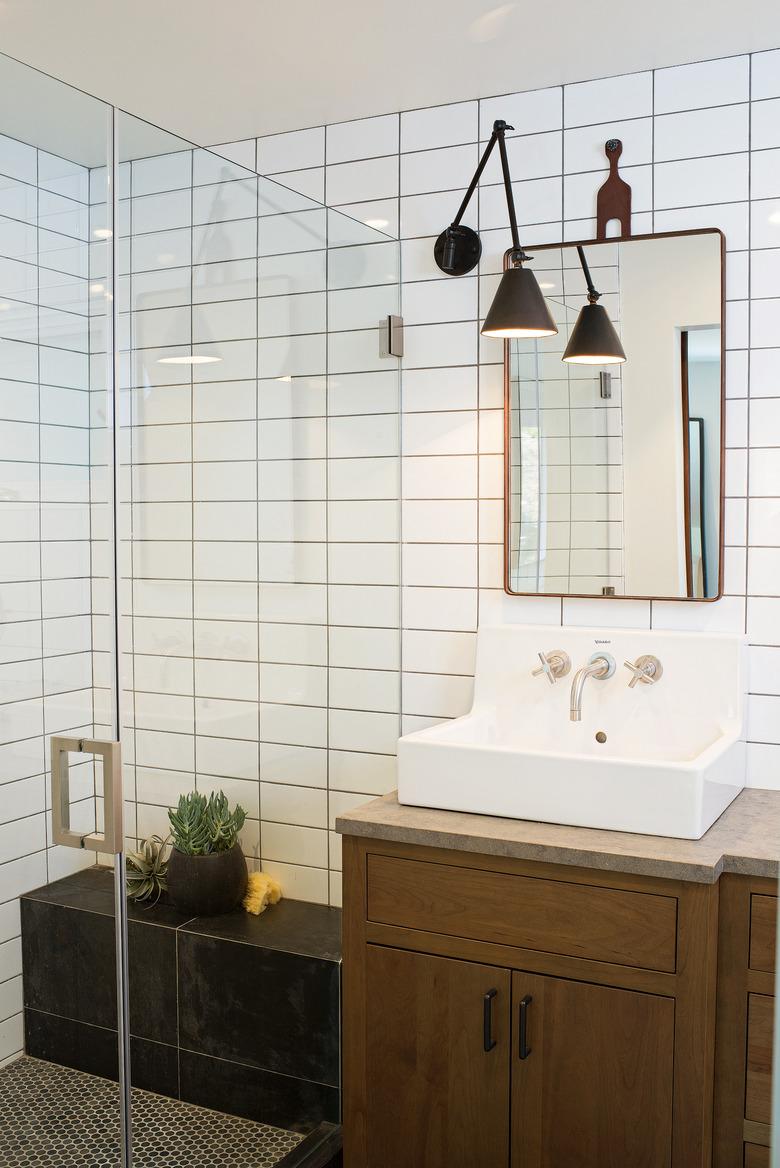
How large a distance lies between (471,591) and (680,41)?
1.29 meters

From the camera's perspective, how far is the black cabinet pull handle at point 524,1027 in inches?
73.4

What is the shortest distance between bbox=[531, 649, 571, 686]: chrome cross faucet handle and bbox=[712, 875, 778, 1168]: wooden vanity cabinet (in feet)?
2.14

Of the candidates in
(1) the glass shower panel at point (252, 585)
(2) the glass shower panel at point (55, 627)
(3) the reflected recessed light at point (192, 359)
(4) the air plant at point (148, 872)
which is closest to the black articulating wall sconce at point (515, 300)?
(1) the glass shower panel at point (252, 585)

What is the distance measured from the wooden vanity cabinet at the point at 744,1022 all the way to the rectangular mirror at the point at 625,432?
70cm

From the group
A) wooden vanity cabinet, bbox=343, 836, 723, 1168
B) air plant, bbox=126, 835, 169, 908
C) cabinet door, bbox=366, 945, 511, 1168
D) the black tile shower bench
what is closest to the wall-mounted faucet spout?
wooden vanity cabinet, bbox=343, 836, 723, 1168

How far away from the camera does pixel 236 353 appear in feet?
6.39

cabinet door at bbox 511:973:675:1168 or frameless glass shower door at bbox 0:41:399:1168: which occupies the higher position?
frameless glass shower door at bbox 0:41:399:1168

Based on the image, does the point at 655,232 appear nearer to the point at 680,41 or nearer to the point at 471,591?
the point at 680,41

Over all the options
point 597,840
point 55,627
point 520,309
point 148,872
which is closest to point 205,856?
point 148,872

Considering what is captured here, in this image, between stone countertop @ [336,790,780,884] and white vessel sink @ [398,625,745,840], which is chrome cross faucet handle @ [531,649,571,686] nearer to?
white vessel sink @ [398,625,745,840]

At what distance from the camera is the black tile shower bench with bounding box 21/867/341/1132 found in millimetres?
1569

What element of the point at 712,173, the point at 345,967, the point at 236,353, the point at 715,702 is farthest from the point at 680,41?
the point at 345,967

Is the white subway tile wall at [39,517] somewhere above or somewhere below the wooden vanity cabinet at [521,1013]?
above

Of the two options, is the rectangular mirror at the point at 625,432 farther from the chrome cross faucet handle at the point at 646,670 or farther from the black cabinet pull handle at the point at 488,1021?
the black cabinet pull handle at the point at 488,1021
